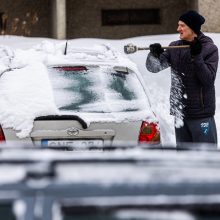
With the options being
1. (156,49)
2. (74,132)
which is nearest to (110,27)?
(156,49)

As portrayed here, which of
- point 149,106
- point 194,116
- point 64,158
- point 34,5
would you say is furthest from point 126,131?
point 34,5

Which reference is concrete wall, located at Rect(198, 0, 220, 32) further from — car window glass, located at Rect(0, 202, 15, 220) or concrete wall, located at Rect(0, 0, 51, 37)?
car window glass, located at Rect(0, 202, 15, 220)

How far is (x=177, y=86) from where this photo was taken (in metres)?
6.29

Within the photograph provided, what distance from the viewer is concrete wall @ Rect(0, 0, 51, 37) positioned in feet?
70.0

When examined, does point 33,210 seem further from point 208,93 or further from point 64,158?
point 208,93

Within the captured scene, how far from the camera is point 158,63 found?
6.54 m

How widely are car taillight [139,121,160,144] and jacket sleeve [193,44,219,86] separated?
22.5 inches

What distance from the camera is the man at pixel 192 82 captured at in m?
6.26

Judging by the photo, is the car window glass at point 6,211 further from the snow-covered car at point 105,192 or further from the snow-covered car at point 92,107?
the snow-covered car at point 92,107

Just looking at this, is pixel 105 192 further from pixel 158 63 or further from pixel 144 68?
pixel 144 68

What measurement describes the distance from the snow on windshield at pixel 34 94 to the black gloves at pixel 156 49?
272mm

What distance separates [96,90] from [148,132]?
1.82 ft

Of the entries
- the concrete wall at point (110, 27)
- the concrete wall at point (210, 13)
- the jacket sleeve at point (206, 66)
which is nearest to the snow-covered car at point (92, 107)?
the jacket sleeve at point (206, 66)

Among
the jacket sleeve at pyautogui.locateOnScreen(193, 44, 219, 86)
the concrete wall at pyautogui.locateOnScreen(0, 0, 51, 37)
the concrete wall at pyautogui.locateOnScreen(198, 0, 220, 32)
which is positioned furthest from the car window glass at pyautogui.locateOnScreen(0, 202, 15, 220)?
the concrete wall at pyautogui.locateOnScreen(0, 0, 51, 37)
